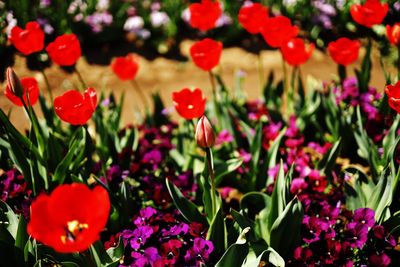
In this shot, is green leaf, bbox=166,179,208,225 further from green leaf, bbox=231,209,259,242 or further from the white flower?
the white flower

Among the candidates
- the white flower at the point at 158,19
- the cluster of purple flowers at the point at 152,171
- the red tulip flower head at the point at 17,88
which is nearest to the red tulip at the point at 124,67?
the cluster of purple flowers at the point at 152,171

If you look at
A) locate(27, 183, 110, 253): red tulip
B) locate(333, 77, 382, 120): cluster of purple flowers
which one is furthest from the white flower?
locate(27, 183, 110, 253): red tulip

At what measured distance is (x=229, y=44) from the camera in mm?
4844

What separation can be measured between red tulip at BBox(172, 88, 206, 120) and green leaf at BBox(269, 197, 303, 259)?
60cm

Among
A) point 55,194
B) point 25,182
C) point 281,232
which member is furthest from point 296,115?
point 55,194

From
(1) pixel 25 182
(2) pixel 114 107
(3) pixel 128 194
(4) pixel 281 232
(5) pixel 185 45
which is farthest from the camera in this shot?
(5) pixel 185 45

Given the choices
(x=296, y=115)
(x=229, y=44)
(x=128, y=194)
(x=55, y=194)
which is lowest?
(x=229, y=44)

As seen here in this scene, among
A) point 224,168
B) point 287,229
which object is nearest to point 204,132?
point 287,229

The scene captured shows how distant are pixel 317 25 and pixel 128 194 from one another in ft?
11.2

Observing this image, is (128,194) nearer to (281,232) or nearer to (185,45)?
(281,232)

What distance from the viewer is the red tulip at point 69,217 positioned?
1.19m

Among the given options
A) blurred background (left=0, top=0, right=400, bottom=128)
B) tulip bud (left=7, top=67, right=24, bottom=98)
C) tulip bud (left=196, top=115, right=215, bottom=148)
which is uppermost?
tulip bud (left=7, top=67, right=24, bottom=98)

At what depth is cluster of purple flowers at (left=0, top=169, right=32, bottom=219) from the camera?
2.14 meters

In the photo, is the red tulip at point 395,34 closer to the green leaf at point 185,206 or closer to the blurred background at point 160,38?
the green leaf at point 185,206
